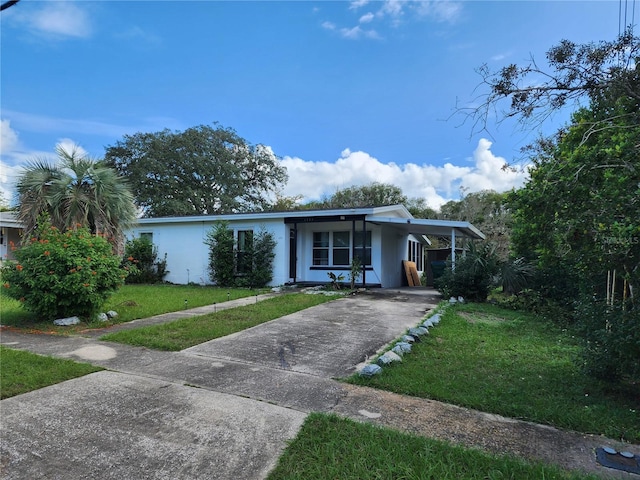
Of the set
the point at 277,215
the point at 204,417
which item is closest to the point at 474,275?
the point at 277,215

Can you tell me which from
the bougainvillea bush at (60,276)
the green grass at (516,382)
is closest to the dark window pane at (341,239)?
the green grass at (516,382)

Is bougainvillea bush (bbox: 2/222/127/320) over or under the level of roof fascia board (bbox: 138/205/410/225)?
under

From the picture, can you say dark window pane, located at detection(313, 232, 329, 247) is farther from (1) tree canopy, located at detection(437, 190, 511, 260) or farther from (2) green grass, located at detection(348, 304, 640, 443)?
(1) tree canopy, located at detection(437, 190, 511, 260)

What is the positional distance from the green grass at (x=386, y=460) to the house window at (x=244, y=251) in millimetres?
11401

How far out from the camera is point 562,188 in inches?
137

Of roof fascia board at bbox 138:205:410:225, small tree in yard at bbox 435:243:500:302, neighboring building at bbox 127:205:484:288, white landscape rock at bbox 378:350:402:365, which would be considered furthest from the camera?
neighboring building at bbox 127:205:484:288

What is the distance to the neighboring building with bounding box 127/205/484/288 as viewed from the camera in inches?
537

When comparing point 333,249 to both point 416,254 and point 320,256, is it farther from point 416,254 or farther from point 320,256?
point 416,254

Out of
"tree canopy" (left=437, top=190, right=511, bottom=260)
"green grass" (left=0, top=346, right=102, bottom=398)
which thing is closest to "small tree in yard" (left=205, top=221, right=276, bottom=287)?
"green grass" (left=0, top=346, right=102, bottom=398)

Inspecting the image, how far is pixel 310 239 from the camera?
1505cm

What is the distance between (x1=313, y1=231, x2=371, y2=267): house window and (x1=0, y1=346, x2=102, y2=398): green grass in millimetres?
10419

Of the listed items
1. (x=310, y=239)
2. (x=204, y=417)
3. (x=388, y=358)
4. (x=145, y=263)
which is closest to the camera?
(x=204, y=417)

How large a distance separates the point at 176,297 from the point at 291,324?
519cm

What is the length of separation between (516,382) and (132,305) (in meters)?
8.31
